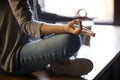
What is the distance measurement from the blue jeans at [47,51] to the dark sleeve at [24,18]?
2.6 inches

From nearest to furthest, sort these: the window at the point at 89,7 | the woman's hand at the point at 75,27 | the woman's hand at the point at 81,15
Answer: the woman's hand at the point at 75,27 < the woman's hand at the point at 81,15 < the window at the point at 89,7

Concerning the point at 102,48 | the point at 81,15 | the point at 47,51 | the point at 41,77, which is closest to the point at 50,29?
the point at 47,51

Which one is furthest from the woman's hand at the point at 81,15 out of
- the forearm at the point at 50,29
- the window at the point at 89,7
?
the forearm at the point at 50,29

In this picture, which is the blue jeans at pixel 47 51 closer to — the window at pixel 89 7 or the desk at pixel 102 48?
the desk at pixel 102 48

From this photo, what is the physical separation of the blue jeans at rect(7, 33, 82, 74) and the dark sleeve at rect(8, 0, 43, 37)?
2.6 inches

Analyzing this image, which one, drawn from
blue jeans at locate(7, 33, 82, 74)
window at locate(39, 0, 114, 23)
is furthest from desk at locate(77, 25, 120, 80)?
blue jeans at locate(7, 33, 82, 74)

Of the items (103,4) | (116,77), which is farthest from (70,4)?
(116,77)

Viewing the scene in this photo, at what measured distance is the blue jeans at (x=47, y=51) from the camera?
111 cm

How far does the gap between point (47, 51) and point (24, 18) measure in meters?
0.17

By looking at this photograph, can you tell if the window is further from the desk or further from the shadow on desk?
the shadow on desk

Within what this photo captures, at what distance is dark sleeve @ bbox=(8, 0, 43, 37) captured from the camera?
1120 millimetres

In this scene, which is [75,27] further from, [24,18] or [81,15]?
[81,15]

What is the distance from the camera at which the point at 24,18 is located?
1.13 metres

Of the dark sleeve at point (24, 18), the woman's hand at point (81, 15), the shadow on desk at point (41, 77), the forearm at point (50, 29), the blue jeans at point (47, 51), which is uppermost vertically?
the dark sleeve at point (24, 18)
